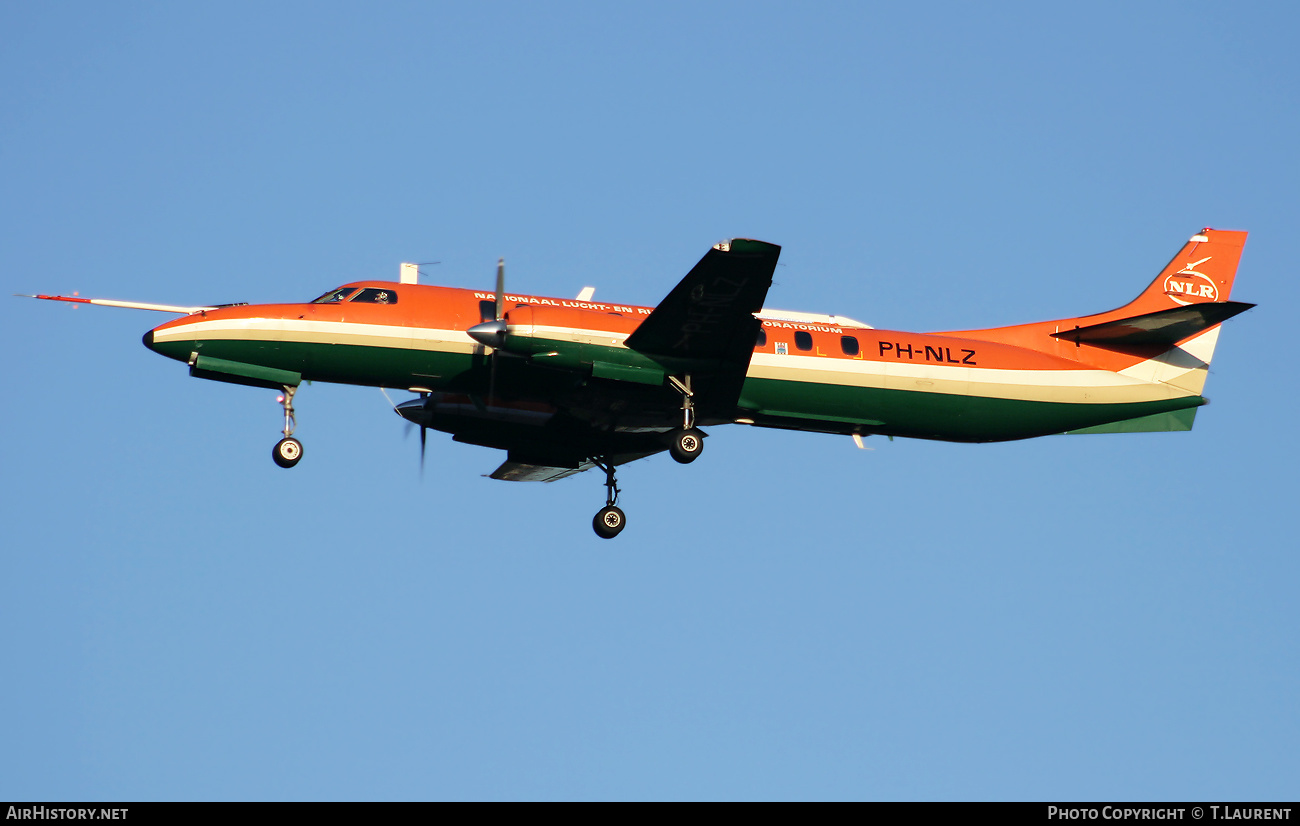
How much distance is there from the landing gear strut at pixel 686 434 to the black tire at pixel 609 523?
108 inches

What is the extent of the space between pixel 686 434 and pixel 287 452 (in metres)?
6.51

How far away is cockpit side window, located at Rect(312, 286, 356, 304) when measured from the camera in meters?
22.3

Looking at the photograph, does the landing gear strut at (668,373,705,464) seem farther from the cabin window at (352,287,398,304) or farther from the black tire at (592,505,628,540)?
the cabin window at (352,287,398,304)

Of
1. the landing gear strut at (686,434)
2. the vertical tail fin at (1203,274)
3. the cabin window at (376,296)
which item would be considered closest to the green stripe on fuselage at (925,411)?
the landing gear strut at (686,434)

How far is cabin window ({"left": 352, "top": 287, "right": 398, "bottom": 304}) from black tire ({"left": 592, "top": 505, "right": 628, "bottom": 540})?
222 inches

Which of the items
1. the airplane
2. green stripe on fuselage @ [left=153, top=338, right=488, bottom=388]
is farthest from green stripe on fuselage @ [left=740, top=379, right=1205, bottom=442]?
green stripe on fuselage @ [left=153, top=338, right=488, bottom=388]

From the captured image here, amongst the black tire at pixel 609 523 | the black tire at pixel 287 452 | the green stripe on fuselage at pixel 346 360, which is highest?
the green stripe on fuselage at pixel 346 360

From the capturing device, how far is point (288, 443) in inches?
856

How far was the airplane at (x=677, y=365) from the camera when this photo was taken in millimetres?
21469

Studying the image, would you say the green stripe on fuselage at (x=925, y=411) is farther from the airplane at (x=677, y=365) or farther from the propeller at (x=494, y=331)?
the propeller at (x=494, y=331)

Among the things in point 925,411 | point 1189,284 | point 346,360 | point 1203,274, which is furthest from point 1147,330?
point 346,360

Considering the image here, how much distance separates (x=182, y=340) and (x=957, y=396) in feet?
43.5
